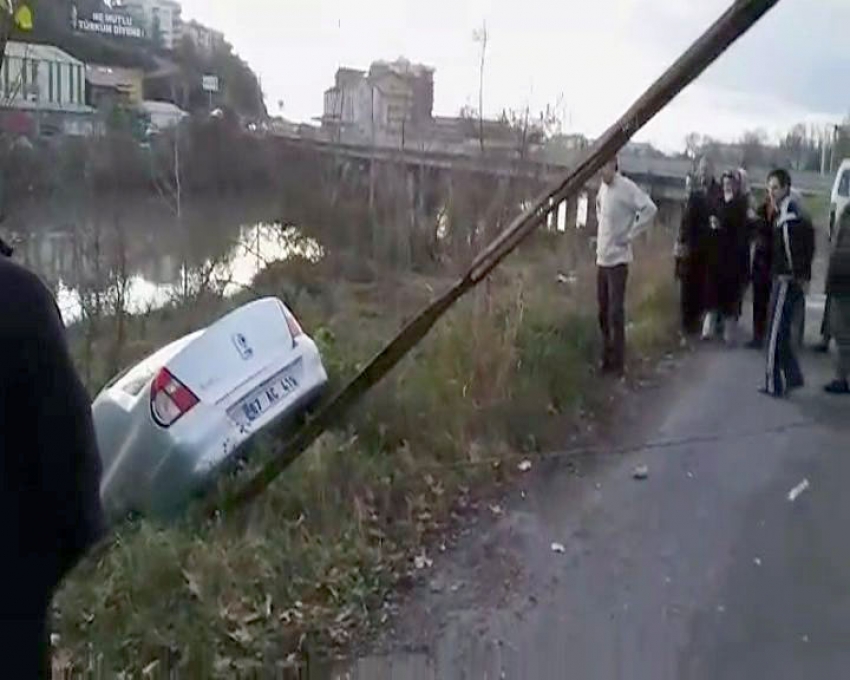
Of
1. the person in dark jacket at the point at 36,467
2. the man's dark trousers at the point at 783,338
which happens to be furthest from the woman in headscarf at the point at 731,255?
the person in dark jacket at the point at 36,467

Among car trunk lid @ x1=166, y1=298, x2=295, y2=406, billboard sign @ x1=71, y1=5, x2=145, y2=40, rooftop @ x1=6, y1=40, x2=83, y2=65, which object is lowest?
car trunk lid @ x1=166, y1=298, x2=295, y2=406

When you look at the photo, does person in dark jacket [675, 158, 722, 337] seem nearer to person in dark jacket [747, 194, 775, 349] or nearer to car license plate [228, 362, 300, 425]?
person in dark jacket [747, 194, 775, 349]

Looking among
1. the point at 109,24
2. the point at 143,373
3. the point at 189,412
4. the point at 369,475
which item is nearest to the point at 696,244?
the point at 369,475

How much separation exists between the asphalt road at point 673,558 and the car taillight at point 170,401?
0.83m

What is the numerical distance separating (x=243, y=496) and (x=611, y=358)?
1418mm

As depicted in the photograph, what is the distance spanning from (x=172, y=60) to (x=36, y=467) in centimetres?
344

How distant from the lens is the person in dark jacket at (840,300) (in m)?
2.74

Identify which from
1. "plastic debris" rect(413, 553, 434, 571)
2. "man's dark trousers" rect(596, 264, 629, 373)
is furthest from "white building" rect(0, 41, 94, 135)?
"man's dark trousers" rect(596, 264, 629, 373)

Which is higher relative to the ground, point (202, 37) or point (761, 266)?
point (202, 37)

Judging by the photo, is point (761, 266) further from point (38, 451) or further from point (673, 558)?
point (38, 451)

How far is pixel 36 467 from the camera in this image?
1106 mm

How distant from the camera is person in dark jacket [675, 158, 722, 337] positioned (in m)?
2.97

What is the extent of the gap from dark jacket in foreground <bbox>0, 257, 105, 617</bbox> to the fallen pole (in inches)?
69.1

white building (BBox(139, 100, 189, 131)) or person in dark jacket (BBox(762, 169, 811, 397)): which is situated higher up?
white building (BBox(139, 100, 189, 131))
